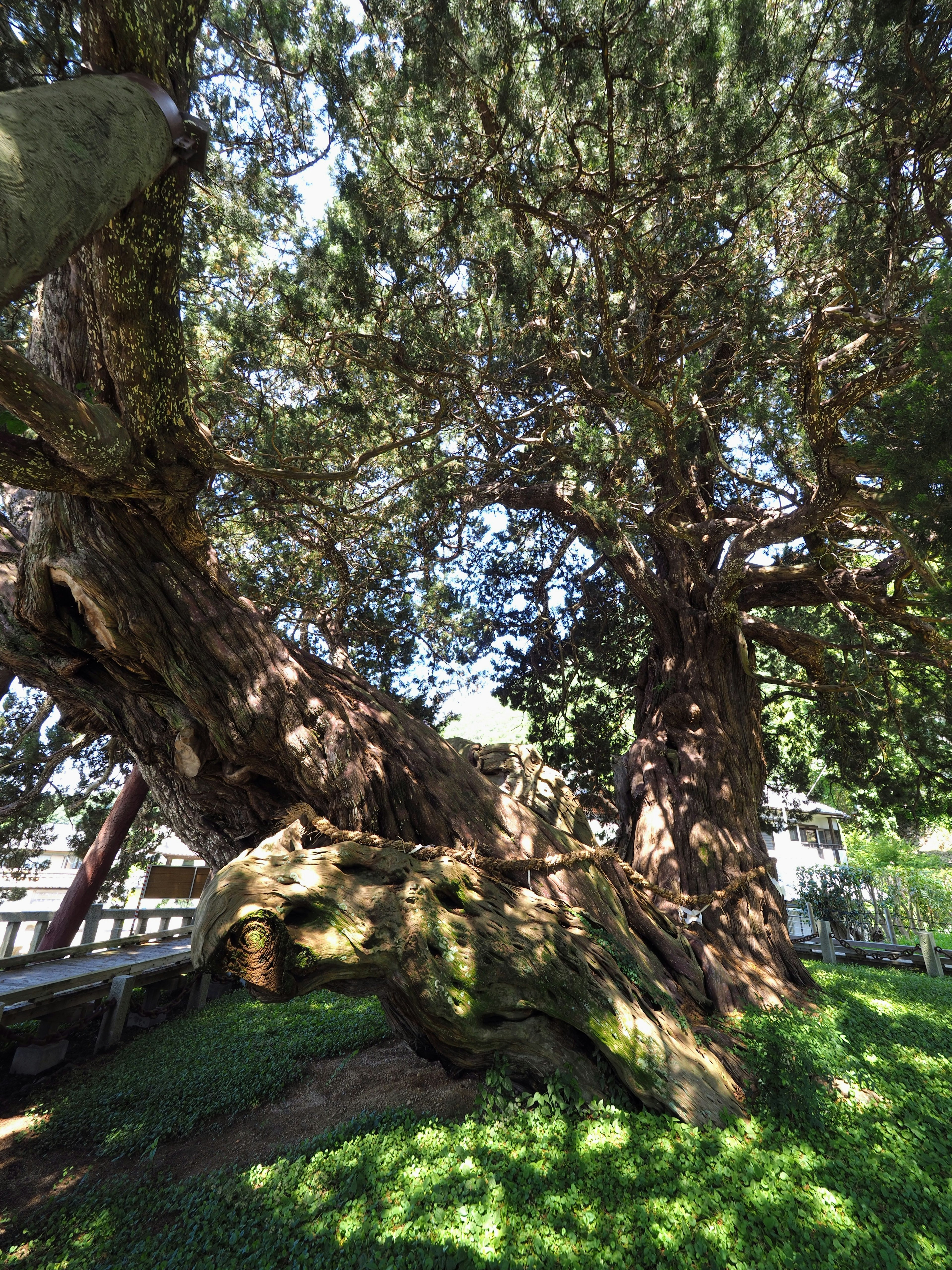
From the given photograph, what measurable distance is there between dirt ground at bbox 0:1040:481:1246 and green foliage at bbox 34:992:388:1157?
0.14 m

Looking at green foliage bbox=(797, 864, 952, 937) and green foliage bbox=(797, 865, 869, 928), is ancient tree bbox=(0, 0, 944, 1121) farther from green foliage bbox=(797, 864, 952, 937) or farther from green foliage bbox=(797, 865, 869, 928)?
green foliage bbox=(797, 864, 952, 937)

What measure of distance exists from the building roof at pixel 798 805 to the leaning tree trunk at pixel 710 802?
3723 millimetres

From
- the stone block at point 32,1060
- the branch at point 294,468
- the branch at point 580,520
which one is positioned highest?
the branch at point 580,520

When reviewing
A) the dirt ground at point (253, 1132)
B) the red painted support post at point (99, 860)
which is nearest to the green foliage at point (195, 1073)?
the dirt ground at point (253, 1132)

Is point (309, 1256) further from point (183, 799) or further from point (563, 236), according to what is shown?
point (563, 236)

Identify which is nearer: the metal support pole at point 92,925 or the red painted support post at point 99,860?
the metal support pole at point 92,925

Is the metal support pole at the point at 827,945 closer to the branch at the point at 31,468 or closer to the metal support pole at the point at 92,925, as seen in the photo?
the metal support pole at the point at 92,925

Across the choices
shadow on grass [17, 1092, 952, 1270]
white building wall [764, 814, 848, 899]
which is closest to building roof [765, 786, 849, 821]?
white building wall [764, 814, 848, 899]

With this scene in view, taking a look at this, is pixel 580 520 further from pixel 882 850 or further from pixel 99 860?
pixel 882 850

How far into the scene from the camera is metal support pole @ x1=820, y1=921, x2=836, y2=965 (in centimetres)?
1034

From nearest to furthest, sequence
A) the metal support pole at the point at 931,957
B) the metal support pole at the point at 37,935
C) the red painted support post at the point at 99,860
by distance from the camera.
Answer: the metal support pole at the point at 37,935, the metal support pole at the point at 931,957, the red painted support post at the point at 99,860

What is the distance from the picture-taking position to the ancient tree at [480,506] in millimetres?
3363

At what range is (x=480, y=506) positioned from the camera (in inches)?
328

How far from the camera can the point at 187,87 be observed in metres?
2.53
